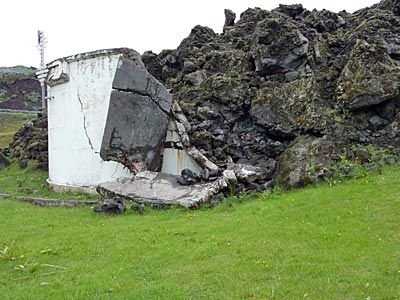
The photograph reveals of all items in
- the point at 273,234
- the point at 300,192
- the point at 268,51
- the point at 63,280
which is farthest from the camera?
the point at 268,51

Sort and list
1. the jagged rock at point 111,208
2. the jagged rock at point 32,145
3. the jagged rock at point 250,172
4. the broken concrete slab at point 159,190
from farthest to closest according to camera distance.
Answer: the jagged rock at point 32,145
the jagged rock at point 250,172
the broken concrete slab at point 159,190
the jagged rock at point 111,208

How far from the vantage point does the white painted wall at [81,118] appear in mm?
10711

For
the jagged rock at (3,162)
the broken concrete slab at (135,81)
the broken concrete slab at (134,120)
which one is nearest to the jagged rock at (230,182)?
the broken concrete slab at (134,120)

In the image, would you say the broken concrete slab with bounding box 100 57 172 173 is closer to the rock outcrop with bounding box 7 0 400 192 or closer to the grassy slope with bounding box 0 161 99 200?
the rock outcrop with bounding box 7 0 400 192

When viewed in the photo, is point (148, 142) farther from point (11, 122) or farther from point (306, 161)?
point (11, 122)

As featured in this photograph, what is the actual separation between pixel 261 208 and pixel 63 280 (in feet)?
13.3

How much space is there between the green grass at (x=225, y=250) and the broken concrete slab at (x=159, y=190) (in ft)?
1.37

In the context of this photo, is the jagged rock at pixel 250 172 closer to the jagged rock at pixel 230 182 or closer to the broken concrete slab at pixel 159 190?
the jagged rock at pixel 230 182

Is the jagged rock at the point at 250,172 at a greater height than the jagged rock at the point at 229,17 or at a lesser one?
lesser

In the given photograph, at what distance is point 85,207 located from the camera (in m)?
9.41

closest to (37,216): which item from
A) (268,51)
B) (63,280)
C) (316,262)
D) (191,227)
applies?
(191,227)

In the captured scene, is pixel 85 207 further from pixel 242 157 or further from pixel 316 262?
pixel 316 262

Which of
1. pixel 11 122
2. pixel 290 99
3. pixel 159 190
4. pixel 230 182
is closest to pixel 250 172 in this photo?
pixel 230 182

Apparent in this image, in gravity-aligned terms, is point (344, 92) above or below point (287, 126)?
above
